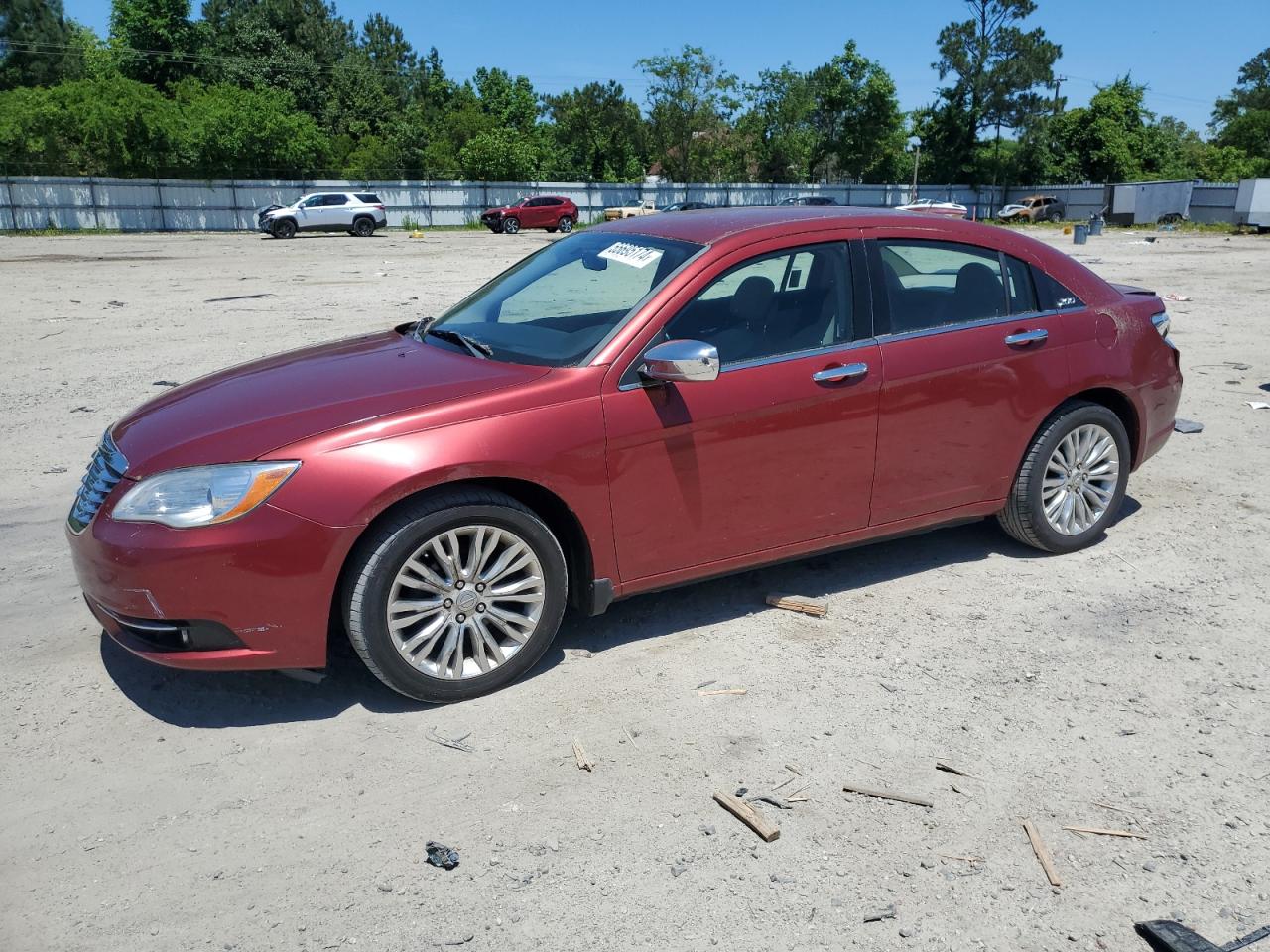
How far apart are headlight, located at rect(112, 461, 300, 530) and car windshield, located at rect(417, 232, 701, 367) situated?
112cm

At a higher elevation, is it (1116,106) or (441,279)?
(1116,106)

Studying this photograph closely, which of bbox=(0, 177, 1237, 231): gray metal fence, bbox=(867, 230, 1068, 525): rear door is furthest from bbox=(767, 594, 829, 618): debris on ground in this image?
bbox=(0, 177, 1237, 231): gray metal fence

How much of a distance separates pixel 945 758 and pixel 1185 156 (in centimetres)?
8578

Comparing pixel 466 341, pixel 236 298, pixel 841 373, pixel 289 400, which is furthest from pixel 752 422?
pixel 236 298

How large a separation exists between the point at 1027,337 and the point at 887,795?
2.50 m

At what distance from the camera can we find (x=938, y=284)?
4.75 metres

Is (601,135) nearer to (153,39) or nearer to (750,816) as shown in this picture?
(153,39)

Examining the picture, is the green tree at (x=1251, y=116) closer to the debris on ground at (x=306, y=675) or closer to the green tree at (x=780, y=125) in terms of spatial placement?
the green tree at (x=780, y=125)

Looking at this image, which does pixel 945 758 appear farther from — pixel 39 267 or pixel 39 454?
pixel 39 267

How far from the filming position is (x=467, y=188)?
5372 cm

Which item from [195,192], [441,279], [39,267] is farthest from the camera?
[195,192]

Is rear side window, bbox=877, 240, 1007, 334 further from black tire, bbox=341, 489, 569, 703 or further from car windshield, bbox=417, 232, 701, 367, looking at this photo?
black tire, bbox=341, 489, 569, 703

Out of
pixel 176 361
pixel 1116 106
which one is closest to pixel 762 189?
pixel 1116 106

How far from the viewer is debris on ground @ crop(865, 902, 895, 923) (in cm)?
270
